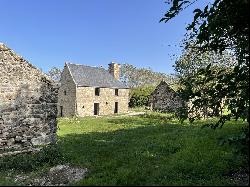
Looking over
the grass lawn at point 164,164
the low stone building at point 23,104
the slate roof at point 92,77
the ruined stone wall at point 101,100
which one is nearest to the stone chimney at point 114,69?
the slate roof at point 92,77

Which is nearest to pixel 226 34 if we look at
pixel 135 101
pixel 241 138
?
pixel 241 138

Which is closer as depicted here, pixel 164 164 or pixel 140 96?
pixel 164 164

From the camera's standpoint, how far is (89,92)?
53.8 m

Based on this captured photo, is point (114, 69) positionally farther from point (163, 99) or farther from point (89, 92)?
point (163, 99)

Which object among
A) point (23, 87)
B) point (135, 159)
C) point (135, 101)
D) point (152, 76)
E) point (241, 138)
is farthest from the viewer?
point (152, 76)

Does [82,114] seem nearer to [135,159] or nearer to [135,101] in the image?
[135,101]

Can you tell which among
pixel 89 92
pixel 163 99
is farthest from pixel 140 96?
pixel 89 92

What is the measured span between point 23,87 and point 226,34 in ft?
40.4

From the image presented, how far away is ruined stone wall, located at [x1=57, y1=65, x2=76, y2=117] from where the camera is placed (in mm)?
52125

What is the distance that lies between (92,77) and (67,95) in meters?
5.12

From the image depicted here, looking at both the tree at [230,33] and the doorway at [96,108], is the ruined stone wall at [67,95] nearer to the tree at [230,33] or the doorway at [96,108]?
the doorway at [96,108]

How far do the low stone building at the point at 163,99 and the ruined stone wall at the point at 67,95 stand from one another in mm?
12444

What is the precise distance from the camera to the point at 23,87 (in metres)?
18.3

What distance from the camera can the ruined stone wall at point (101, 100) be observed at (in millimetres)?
52344
